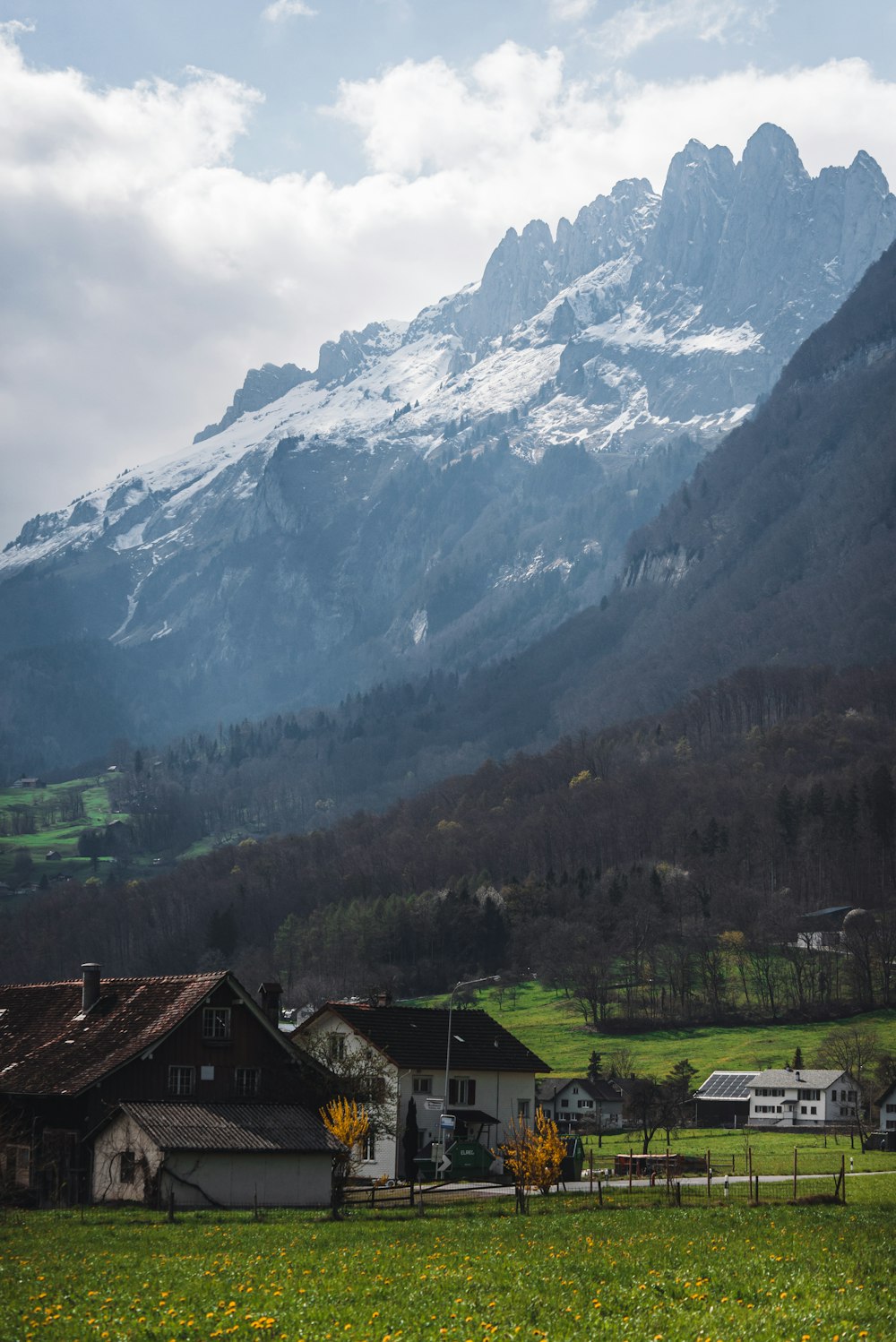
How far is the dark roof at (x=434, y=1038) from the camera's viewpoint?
70250 millimetres

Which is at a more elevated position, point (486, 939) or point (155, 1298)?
point (486, 939)

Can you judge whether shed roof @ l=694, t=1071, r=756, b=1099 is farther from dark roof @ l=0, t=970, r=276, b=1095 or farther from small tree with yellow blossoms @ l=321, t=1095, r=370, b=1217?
dark roof @ l=0, t=970, r=276, b=1095

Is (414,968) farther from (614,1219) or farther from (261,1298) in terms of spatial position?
(261,1298)

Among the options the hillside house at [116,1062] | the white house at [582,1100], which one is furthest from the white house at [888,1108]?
the hillside house at [116,1062]

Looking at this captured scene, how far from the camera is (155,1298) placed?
2712 centimetres

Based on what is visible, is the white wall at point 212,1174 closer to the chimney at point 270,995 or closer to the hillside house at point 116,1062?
the hillside house at point 116,1062

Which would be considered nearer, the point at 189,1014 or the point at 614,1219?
the point at 614,1219

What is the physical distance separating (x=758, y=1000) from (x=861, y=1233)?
116 m

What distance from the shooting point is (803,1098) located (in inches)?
4405

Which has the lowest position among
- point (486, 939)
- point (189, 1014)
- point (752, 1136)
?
point (752, 1136)

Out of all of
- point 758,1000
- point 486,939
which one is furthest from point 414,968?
point 758,1000

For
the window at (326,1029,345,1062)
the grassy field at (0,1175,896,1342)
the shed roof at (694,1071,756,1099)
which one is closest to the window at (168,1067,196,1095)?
the window at (326,1029,345,1062)

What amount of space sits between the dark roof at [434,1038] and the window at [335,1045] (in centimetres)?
81

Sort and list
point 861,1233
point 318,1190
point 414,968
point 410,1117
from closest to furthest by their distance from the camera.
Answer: point 861,1233 < point 318,1190 < point 410,1117 < point 414,968
